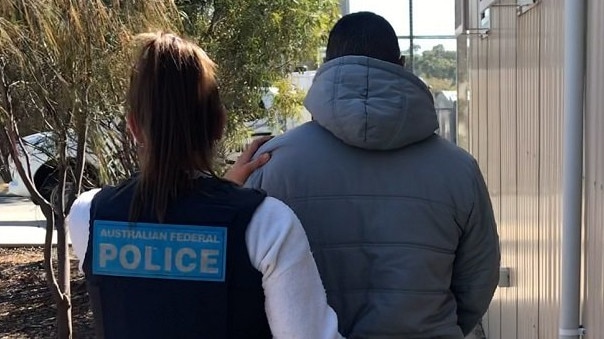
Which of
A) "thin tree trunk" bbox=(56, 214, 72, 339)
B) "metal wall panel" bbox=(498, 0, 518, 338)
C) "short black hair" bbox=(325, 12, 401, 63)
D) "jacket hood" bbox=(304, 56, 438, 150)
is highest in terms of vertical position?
"short black hair" bbox=(325, 12, 401, 63)

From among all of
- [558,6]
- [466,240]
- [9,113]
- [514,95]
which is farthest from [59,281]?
[466,240]

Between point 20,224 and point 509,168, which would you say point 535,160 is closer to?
point 509,168

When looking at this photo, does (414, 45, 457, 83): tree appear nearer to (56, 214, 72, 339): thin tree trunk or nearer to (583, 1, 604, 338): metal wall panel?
(56, 214, 72, 339): thin tree trunk

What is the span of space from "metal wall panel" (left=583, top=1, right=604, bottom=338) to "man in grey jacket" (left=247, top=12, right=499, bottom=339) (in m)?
0.90

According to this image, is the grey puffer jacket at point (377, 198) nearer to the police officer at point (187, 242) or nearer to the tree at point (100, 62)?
the police officer at point (187, 242)

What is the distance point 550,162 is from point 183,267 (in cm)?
239

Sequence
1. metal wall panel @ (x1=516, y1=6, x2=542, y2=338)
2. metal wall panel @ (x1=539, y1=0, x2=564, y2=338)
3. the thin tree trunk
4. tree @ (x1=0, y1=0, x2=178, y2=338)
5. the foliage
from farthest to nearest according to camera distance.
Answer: the foliage
the thin tree trunk
tree @ (x1=0, y1=0, x2=178, y2=338)
metal wall panel @ (x1=516, y1=6, x2=542, y2=338)
metal wall panel @ (x1=539, y1=0, x2=564, y2=338)

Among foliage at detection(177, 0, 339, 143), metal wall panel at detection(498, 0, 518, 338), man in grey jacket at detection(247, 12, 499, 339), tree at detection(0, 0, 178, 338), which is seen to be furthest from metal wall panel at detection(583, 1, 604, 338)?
foliage at detection(177, 0, 339, 143)

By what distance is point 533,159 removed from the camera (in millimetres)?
4148

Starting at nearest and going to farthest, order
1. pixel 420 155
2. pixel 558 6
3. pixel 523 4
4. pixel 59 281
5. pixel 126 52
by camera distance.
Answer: pixel 420 155
pixel 558 6
pixel 523 4
pixel 126 52
pixel 59 281

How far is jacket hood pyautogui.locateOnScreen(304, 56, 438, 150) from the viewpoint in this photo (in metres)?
2.02

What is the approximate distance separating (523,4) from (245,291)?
3.13m

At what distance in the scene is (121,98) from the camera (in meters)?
5.04

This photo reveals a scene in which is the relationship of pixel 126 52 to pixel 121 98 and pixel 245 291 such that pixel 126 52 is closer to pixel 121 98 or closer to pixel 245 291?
pixel 121 98
